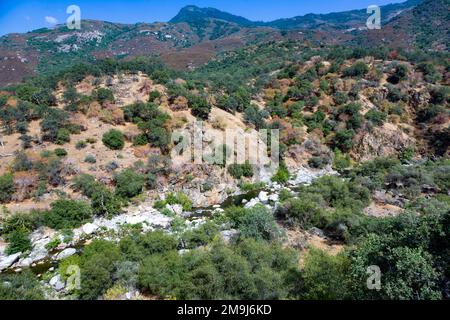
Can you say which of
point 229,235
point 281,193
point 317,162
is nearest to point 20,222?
point 229,235

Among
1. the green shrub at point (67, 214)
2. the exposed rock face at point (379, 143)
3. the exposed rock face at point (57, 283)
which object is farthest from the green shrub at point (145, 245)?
the exposed rock face at point (379, 143)

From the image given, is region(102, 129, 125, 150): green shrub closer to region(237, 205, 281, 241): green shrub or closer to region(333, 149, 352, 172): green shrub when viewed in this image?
region(237, 205, 281, 241): green shrub

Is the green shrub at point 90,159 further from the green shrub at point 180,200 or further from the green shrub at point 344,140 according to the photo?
the green shrub at point 344,140

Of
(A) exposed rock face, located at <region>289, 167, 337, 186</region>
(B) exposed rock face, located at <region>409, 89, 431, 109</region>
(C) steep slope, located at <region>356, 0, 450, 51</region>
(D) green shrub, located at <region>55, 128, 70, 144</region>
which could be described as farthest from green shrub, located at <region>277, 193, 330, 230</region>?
(C) steep slope, located at <region>356, 0, 450, 51</region>

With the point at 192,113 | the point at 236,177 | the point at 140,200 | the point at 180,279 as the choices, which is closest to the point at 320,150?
the point at 236,177

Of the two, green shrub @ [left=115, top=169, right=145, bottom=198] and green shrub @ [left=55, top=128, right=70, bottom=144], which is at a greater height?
green shrub @ [left=55, top=128, right=70, bottom=144]

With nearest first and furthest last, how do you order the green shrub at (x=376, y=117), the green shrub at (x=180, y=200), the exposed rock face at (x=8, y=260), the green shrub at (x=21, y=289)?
the green shrub at (x=21, y=289), the exposed rock face at (x=8, y=260), the green shrub at (x=180, y=200), the green shrub at (x=376, y=117)
